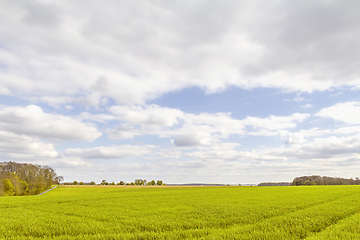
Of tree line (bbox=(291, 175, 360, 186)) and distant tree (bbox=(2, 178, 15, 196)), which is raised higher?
distant tree (bbox=(2, 178, 15, 196))

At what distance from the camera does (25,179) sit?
104375 millimetres

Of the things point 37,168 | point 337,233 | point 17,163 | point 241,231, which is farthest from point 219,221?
point 17,163

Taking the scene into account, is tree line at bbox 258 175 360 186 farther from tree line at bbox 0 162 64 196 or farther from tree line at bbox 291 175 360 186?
tree line at bbox 0 162 64 196

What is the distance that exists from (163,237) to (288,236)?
601 cm

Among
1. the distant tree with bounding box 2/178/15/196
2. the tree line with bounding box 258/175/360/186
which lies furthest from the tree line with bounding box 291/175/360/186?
the distant tree with bounding box 2/178/15/196

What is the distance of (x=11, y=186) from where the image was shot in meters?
86.1

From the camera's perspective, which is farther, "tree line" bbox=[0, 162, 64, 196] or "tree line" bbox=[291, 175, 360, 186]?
"tree line" bbox=[291, 175, 360, 186]

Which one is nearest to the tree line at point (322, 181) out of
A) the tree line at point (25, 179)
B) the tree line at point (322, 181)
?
the tree line at point (322, 181)

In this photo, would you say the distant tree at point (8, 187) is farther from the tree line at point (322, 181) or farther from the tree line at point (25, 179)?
the tree line at point (322, 181)

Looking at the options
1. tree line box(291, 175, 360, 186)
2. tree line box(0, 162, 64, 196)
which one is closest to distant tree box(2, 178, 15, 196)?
tree line box(0, 162, 64, 196)

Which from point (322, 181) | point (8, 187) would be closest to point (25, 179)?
point (8, 187)

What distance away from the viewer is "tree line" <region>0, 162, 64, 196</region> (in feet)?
283

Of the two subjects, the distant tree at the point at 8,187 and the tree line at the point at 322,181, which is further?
the tree line at the point at 322,181

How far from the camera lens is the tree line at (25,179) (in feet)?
283
